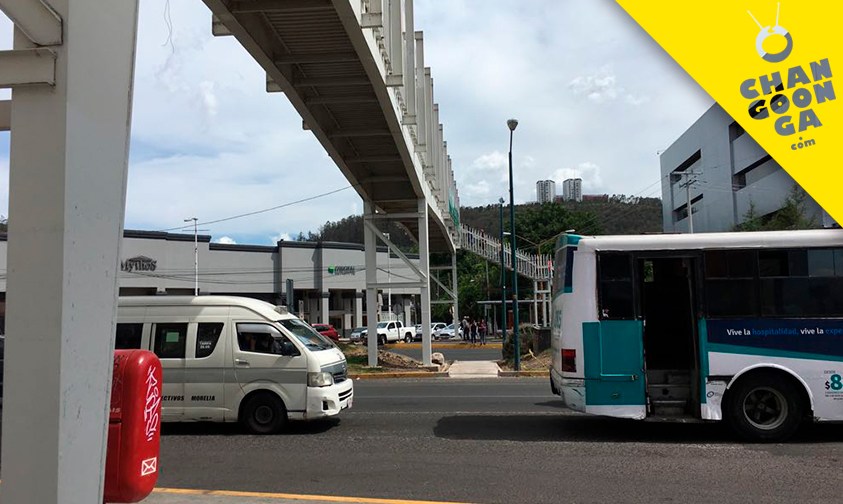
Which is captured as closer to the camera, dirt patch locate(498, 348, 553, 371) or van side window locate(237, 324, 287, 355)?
van side window locate(237, 324, 287, 355)

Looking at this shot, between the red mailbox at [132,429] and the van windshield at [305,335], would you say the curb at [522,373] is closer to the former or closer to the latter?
the van windshield at [305,335]

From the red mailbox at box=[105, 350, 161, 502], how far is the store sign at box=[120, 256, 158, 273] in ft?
161

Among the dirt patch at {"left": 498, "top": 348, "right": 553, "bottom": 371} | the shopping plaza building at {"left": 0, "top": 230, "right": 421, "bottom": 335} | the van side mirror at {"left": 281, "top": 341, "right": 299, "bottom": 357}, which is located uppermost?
the shopping plaza building at {"left": 0, "top": 230, "right": 421, "bottom": 335}

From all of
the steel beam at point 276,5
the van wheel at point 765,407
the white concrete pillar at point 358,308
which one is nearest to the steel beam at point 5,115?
the steel beam at point 276,5

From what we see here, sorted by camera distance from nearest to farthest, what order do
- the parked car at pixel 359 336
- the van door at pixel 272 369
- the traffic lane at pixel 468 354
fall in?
the van door at pixel 272 369, the traffic lane at pixel 468 354, the parked car at pixel 359 336

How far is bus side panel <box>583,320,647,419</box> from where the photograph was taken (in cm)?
970

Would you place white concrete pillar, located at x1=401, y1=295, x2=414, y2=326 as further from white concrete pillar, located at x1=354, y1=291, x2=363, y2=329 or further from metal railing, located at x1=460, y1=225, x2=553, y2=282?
metal railing, located at x1=460, y1=225, x2=553, y2=282

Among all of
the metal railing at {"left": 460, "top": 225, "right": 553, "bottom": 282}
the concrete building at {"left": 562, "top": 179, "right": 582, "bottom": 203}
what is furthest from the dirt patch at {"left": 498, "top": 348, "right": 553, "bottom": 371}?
the concrete building at {"left": 562, "top": 179, "right": 582, "bottom": 203}

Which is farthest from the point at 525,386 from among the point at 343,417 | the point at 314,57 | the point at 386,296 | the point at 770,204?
the point at 386,296

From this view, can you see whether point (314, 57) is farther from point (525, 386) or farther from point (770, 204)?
point (770, 204)

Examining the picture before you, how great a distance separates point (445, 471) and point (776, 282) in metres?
5.59

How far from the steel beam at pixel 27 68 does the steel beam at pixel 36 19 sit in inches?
2.4

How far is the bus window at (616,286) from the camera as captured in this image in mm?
9891

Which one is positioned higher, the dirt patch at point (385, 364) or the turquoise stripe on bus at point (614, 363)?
the turquoise stripe on bus at point (614, 363)
